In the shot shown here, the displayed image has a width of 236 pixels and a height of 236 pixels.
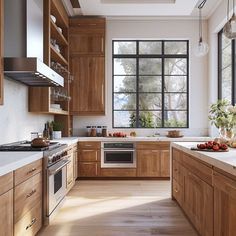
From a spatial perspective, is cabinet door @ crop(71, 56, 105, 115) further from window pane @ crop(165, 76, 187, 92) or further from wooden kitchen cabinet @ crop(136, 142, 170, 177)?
window pane @ crop(165, 76, 187, 92)

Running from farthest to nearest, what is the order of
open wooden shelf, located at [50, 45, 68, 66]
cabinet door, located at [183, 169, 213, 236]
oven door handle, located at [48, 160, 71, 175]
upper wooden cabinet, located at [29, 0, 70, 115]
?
1. open wooden shelf, located at [50, 45, 68, 66]
2. upper wooden cabinet, located at [29, 0, 70, 115]
3. oven door handle, located at [48, 160, 71, 175]
4. cabinet door, located at [183, 169, 213, 236]

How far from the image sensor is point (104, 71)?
6.40m

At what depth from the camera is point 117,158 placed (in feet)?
19.9

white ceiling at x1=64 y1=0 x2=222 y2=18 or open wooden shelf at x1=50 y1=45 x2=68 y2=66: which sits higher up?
white ceiling at x1=64 y1=0 x2=222 y2=18

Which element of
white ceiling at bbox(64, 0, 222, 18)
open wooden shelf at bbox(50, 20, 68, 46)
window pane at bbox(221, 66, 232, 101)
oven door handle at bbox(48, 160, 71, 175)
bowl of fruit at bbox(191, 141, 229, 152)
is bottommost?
oven door handle at bbox(48, 160, 71, 175)

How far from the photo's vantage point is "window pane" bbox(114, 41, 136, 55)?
682 centimetres

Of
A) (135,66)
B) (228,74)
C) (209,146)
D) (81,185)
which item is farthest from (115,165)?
(209,146)

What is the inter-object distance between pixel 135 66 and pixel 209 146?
12.9ft

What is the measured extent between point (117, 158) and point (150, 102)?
1511 mm

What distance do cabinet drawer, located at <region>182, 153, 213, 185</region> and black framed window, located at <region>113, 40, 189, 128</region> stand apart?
3.10m

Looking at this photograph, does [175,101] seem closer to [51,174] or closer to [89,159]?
[89,159]

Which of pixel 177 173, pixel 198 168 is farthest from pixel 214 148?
pixel 177 173

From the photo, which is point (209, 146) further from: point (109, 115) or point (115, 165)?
point (109, 115)

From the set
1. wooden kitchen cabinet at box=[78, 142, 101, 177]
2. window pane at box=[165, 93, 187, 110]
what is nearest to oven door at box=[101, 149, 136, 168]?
wooden kitchen cabinet at box=[78, 142, 101, 177]
